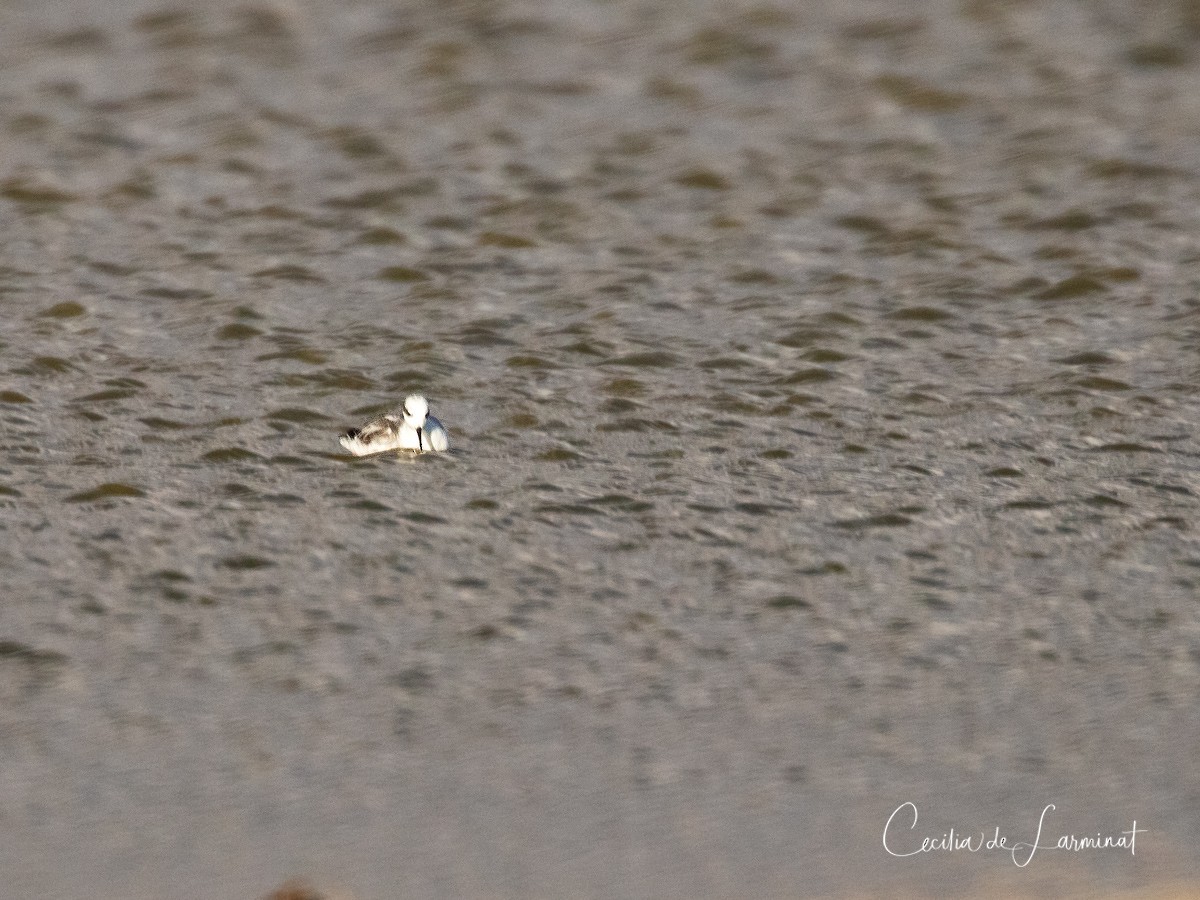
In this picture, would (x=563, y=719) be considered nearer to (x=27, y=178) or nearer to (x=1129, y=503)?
(x=1129, y=503)

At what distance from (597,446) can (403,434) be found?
0.70 m

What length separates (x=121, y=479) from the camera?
7238mm

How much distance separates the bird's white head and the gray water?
0.51 ft

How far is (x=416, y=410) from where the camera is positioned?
7.56 m

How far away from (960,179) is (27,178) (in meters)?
4.23

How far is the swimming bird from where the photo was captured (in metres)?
7.38

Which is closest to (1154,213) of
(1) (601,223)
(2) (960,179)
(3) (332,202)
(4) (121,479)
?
(2) (960,179)
